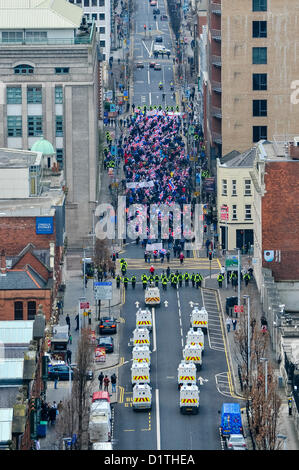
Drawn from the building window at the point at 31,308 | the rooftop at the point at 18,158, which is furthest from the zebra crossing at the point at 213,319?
the rooftop at the point at 18,158

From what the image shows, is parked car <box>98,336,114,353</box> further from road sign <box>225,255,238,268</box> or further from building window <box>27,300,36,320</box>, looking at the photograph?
road sign <box>225,255,238,268</box>

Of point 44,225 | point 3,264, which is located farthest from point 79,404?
point 44,225

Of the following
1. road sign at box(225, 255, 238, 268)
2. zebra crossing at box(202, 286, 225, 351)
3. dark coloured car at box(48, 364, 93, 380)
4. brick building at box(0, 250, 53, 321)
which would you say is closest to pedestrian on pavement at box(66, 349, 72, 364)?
dark coloured car at box(48, 364, 93, 380)

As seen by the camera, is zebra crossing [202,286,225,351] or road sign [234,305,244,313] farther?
road sign [234,305,244,313]

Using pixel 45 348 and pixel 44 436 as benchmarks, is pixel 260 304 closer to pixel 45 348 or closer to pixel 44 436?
pixel 45 348
